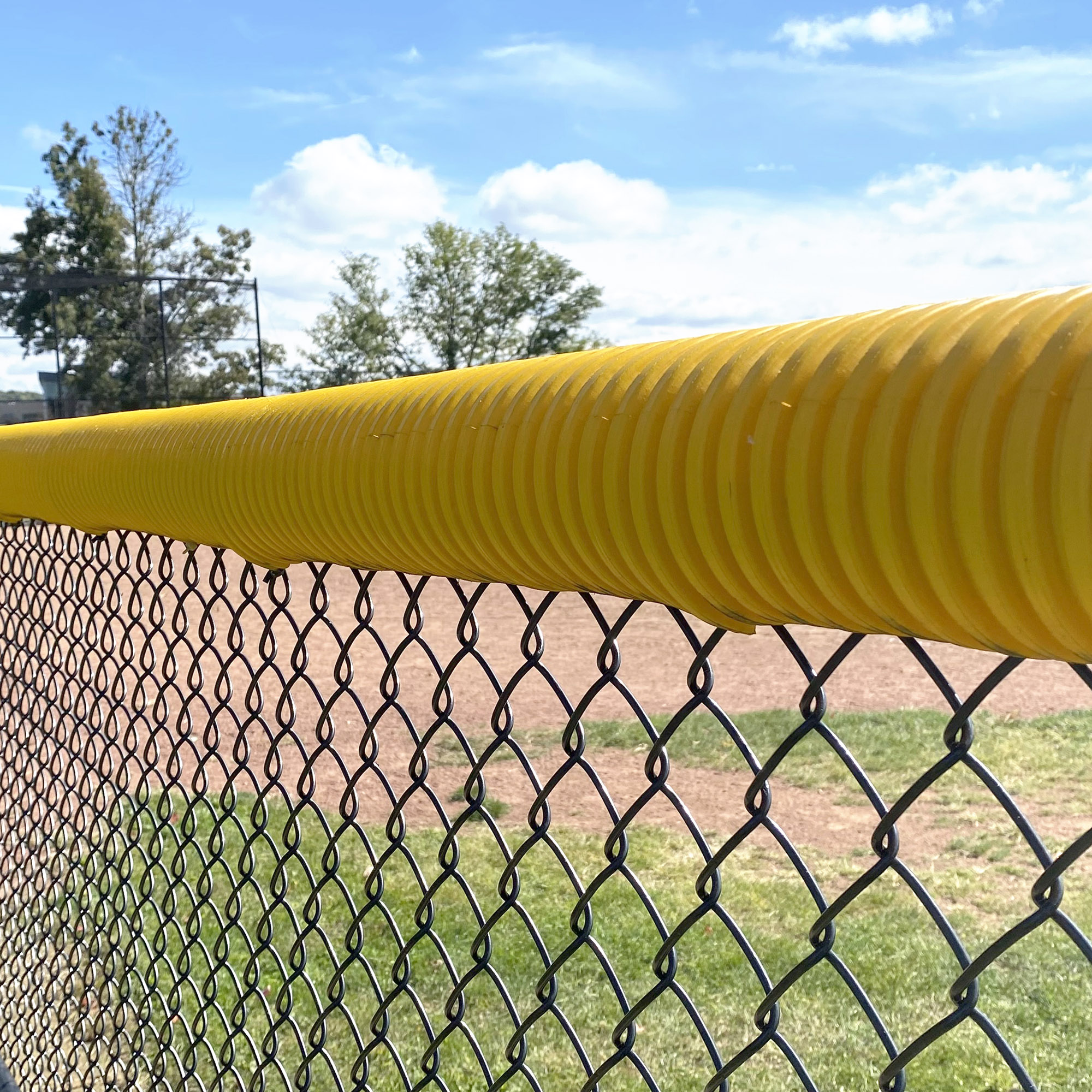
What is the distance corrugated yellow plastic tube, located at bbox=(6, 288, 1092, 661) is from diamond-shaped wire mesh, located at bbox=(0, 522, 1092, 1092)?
0.15 meters

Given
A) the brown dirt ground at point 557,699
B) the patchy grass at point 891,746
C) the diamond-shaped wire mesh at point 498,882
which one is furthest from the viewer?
the patchy grass at point 891,746

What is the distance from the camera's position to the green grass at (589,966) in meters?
3.02

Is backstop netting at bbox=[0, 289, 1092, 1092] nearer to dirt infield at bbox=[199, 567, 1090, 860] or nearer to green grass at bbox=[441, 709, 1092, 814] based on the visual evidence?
dirt infield at bbox=[199, 567, 1090, 860]

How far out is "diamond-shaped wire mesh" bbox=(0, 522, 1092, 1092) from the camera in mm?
1296

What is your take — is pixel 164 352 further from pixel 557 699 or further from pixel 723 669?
pixel 557 699

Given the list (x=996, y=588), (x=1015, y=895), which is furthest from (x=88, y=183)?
(x=996, y=588)

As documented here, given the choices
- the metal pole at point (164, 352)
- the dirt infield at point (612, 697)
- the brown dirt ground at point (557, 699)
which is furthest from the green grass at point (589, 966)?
the metal pole at point (164, 352)

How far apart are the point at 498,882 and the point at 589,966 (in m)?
0.46

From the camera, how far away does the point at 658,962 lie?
1.20m

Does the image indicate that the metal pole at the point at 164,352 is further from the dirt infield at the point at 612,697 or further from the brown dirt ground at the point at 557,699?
the brown dirt ground at the point at 557,699

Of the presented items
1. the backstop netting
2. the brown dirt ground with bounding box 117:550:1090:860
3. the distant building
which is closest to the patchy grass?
the brown dirt ground with bounding box 117:550:1090:860

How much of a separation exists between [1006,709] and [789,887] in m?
4.06

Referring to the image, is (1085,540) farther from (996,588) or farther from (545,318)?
(545,318)

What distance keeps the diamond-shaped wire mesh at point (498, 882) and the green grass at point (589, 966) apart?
18 millimetres
